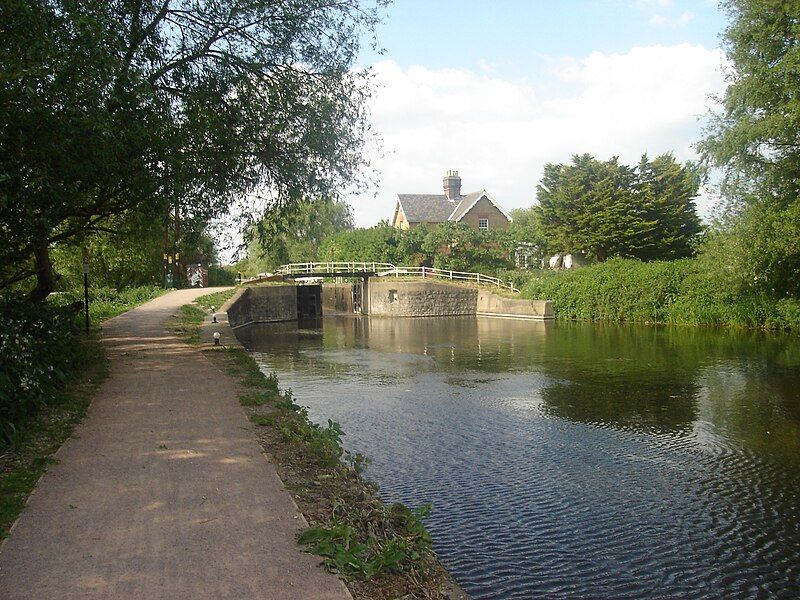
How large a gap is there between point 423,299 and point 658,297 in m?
15.2

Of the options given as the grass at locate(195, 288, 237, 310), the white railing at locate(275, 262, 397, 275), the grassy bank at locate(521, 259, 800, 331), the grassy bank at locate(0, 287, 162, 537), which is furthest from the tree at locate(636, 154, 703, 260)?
the grassy bank at locate(0, 287, 162, 537)

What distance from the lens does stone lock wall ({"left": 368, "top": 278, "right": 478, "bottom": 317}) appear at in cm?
4481

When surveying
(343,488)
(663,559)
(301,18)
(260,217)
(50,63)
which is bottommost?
(663,559)

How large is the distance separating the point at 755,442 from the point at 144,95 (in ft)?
34.3

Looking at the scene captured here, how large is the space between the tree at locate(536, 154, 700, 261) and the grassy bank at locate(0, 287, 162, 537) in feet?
111

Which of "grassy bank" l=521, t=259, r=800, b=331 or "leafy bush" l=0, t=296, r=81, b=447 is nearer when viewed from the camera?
"leafy bush" l=0, t=296, r=81, b=447

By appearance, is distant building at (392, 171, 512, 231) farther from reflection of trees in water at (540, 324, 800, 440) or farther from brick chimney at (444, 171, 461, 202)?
reflection of trees in water at (540, 324, 800, 440)

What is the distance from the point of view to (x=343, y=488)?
6.30 meters

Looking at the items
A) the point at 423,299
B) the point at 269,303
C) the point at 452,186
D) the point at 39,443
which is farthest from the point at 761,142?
the point at 452,186

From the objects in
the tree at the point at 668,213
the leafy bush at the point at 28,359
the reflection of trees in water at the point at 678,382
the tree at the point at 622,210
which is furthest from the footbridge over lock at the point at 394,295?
the leafy bush at the point at 28,359

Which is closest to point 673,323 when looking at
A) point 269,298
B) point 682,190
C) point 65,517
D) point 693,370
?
point 682,190

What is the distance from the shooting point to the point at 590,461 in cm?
1001

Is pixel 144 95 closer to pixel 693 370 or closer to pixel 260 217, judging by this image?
pixel 260 217

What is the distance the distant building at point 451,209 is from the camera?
195 feet
